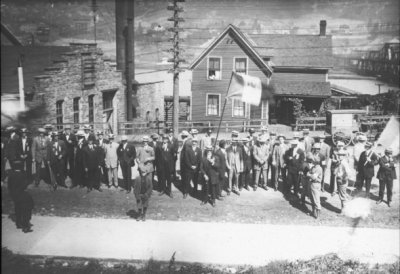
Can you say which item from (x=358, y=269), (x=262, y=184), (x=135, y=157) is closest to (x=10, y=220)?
(x=135, y=157)

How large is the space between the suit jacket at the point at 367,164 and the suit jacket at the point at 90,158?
24.8 feet

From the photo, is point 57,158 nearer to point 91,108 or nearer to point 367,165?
point 91,108

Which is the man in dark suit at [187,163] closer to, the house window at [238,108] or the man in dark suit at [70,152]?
the man in dark suit at [70,152]

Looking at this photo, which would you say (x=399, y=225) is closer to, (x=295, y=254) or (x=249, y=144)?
(x=295, y=254)

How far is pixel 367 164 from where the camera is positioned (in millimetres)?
10375

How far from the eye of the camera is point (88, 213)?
8.84 metres

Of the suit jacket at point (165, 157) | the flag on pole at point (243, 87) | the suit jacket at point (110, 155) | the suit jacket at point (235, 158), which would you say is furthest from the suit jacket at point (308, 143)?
the suit jacket at point (110, 155)

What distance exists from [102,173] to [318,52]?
15922mm

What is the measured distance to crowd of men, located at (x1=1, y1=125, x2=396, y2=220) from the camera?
30.8 ft

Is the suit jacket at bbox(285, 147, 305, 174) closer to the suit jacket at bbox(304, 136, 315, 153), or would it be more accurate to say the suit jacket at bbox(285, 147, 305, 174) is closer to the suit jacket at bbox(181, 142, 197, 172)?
the suit jacket at bbox(304, 136, 315, 153)

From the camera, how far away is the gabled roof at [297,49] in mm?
20328

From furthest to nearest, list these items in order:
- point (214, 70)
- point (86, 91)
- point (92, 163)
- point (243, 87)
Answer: point (214, 70) < point (86, 91) < point (92, 163) < point (243, 87)

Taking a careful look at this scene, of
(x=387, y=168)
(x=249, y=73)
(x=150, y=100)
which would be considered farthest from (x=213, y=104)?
(x=387, y=168)

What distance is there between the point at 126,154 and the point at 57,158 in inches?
80.3
